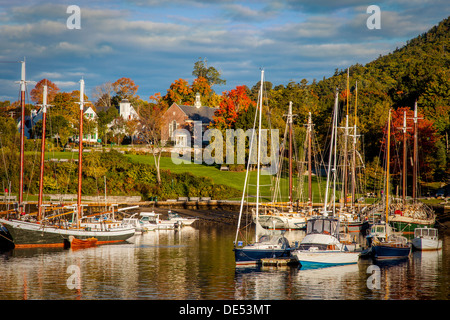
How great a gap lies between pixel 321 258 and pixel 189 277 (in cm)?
948

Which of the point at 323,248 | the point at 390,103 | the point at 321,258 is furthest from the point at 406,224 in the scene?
the point at 390,103

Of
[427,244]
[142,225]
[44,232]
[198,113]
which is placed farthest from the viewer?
[198,113]

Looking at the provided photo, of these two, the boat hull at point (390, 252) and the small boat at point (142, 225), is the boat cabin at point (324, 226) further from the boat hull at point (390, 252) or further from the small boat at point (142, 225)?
the small boat at point (142, 225)

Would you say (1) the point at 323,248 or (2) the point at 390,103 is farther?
(2) the point at 390,103

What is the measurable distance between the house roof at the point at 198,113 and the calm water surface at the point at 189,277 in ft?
276

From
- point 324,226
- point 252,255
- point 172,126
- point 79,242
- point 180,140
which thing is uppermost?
point 172,126

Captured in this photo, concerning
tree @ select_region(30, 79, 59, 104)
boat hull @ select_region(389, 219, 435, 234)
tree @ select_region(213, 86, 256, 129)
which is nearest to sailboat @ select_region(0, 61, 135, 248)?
boat hull @ select_region(389, 219, 435, 234)

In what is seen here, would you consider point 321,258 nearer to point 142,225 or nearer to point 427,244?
point 427,244

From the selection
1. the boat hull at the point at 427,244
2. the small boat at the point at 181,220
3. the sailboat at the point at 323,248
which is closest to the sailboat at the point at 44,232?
the small boat at the point at 181,220

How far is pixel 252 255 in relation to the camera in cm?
3941

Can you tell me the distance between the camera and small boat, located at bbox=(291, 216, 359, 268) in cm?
3856
